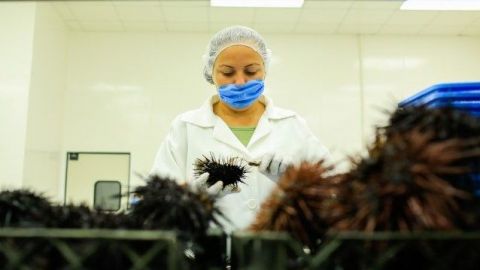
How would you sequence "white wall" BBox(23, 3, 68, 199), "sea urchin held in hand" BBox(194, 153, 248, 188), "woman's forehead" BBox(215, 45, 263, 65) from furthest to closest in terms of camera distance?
"white wall" BBox(23, 3, 68, 199), "woman's forehead" BBox(215, 45, 263, 65), "sea urchin held in hand" BBox(194, 153, 248, 188)

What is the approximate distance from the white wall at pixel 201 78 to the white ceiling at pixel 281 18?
0.15m

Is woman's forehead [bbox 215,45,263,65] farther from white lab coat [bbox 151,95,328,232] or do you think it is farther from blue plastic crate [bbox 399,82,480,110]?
blue plastic crate [bbox 399,82,480,110]

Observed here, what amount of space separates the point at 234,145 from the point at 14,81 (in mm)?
2946

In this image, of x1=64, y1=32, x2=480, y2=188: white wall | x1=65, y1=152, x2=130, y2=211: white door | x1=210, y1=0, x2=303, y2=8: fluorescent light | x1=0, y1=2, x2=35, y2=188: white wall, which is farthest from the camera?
x1=64, y1=32, x2=480, y2=188: white wall

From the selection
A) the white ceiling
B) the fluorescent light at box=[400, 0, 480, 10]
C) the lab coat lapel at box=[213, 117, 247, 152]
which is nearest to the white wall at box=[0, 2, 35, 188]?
the white ceiling

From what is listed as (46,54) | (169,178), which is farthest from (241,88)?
(46,54)

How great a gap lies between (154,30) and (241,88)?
3520mm

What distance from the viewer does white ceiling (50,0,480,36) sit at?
4008 millimetres

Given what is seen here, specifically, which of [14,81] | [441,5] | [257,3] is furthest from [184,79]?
[441,5]

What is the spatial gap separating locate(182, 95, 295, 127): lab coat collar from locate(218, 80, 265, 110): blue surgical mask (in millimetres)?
101

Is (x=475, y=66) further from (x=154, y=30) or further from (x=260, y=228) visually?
(x=260, y=228)

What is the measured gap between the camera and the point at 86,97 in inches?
179

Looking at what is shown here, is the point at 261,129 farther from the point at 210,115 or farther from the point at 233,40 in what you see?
the point at 233,40

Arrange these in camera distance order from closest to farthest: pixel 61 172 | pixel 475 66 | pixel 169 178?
1. pixel 169 178
2. pixel 61 172
3. pixel 475 66
